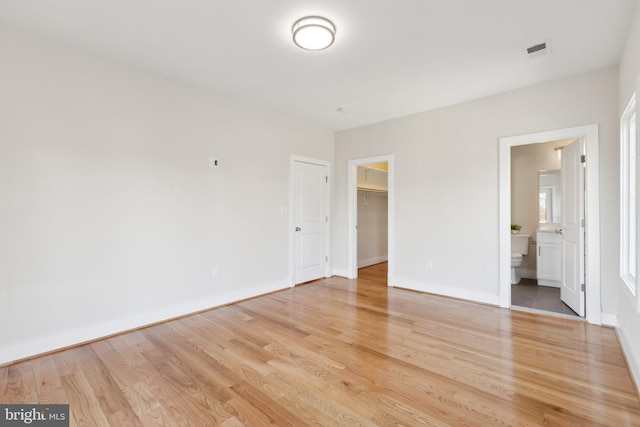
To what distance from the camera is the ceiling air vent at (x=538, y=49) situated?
251 cm

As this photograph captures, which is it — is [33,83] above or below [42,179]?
above

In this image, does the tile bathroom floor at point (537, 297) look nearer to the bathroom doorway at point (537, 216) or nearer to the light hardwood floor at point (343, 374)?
the bathroom doorway at point (537, 216)

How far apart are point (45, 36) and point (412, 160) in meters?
4.11

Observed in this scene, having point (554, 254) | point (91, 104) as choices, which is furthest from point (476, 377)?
point (91, 104)

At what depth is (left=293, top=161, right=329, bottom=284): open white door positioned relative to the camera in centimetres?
461

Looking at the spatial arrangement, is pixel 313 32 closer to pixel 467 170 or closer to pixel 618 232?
pixel 467 170

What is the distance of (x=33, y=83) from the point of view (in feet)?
7.83

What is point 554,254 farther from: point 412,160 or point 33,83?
point 33,83

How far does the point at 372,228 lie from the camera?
635 cm

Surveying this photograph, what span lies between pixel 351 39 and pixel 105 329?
337 centimetres

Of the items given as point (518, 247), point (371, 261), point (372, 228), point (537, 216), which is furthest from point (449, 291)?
point (372, 228)

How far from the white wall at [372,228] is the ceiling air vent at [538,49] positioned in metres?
3.68

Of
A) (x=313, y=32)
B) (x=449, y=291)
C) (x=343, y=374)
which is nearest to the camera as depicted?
(x=343, y=374)

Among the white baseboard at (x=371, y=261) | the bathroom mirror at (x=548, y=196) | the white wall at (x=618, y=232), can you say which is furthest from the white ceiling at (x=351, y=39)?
the white baseboard at (x=371, y=261)
